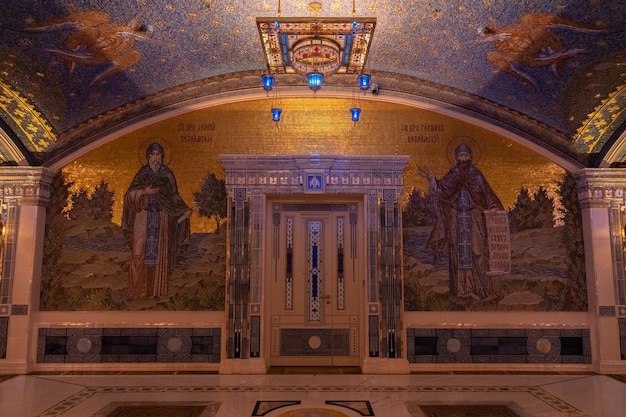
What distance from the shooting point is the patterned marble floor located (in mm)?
5535

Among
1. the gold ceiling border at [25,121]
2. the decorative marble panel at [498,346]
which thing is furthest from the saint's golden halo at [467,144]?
the gold ceiling border at [25,121]

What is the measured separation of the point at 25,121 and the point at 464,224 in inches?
269

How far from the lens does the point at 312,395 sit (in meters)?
6.22

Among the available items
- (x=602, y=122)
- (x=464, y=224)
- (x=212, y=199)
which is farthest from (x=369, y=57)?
(x=602, y=122)

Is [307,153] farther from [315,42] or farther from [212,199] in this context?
[315,42]

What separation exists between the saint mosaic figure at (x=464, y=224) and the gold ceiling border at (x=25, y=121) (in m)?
5.86

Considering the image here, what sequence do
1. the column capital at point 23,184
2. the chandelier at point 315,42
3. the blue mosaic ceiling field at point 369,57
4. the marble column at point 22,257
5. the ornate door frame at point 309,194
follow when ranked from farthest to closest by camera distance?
the column capital at point 23,184 → the ornate door frame at point 309,194 → the marble column at point 22,257 → the blue mosaic ceiling field at point 369,57 → the chandelier at point 315,42

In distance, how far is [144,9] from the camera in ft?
18.9

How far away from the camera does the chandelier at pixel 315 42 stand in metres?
4.96

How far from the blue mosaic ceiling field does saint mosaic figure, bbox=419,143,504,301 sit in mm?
1120

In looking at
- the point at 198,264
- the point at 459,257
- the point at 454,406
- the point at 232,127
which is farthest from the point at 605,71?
the point at 198,264

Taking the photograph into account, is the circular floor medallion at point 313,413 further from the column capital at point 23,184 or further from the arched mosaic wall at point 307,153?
the column capital at point 23,184

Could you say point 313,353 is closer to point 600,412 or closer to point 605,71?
point 600,412

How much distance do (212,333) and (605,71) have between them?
658cm
